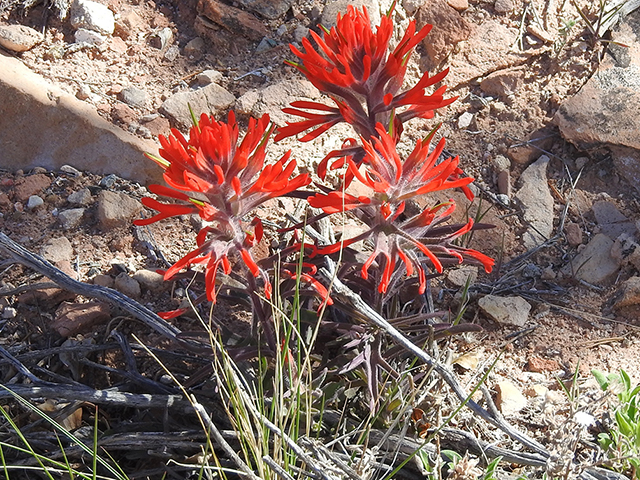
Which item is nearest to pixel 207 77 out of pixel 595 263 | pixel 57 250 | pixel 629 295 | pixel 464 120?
pixel 57 250

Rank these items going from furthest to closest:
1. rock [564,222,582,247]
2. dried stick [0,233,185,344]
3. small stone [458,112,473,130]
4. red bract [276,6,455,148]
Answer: small stone [458,112,473,130]
rock [564,222,582,247]
dried stick [0,233,185,344]
red bract [276,6,455,148]

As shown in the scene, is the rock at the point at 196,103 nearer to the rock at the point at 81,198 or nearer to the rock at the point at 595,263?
the rock at the point at 81,198

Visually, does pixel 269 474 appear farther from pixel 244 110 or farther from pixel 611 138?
pixel 611 138

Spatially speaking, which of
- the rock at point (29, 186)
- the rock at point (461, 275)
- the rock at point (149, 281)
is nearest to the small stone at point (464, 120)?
the rock at point (461, 275)

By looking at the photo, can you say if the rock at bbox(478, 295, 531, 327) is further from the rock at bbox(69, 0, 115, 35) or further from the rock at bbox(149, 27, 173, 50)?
the rock at bbox(69, 0, 115, 35)

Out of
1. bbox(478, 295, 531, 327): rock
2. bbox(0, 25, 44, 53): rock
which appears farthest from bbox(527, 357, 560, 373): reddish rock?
bbox(0, 25, 44, 53): rock

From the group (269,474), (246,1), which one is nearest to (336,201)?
(269,474)

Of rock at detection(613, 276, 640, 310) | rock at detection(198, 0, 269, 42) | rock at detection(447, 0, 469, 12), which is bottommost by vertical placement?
rock at detection(613, 276, 640, 310)
